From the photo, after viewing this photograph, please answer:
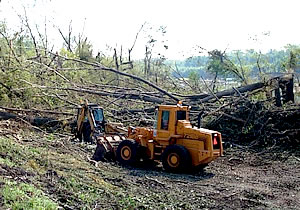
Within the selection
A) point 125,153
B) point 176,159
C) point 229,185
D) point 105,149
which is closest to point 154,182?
point 176,159

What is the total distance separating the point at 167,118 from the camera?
10.9m

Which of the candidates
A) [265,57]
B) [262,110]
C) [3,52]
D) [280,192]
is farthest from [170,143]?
[265,57]

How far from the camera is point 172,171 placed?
10617 millimetres

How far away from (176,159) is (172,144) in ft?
1.59

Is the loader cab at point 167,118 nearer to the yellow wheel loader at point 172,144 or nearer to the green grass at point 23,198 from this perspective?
the yellow wheel loader at point 172,144

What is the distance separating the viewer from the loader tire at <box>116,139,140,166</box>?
11.2 metres

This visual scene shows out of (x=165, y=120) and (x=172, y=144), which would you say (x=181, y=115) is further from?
(x=172, y=144)

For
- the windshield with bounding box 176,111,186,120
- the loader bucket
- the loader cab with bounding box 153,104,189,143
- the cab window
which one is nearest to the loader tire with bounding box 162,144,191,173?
the loader cab with bounding box 153,104,189,143

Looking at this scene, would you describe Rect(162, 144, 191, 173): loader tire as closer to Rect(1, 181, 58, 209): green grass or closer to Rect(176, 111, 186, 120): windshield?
Rect(176, 111, 186, 120): windshield

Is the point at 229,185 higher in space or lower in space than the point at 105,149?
lower

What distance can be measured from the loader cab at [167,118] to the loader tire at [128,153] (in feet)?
2.15

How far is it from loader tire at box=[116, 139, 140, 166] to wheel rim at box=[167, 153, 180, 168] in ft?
3.13

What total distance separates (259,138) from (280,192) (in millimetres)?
4968

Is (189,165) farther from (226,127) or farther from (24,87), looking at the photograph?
(24,87)
